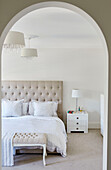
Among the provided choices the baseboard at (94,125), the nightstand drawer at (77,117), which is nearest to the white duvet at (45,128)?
the nightstand drawer at (77,117)

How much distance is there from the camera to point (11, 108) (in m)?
5.48

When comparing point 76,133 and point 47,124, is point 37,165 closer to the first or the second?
point 47,124

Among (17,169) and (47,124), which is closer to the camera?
(17,169)

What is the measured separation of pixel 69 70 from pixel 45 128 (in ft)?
7.94

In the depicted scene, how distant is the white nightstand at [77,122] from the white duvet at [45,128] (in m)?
0.91

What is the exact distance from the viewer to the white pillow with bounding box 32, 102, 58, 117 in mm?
5516

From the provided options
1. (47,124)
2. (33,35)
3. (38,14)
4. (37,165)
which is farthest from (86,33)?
(37,165)

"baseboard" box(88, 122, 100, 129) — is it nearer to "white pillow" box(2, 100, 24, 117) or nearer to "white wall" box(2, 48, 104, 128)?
"white wall" box(2, 48, 104, 128)

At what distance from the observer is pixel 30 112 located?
5676mm

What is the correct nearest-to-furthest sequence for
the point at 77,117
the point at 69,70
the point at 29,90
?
the point at 77,117 → the point at 29,90 → the point at 69,70

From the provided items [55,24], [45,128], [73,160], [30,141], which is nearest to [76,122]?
[45,128]

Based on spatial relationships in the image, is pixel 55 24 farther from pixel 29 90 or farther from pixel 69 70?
pixel 29 90

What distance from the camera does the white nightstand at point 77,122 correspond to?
5.82 meters

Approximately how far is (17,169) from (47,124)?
52.8 inches
